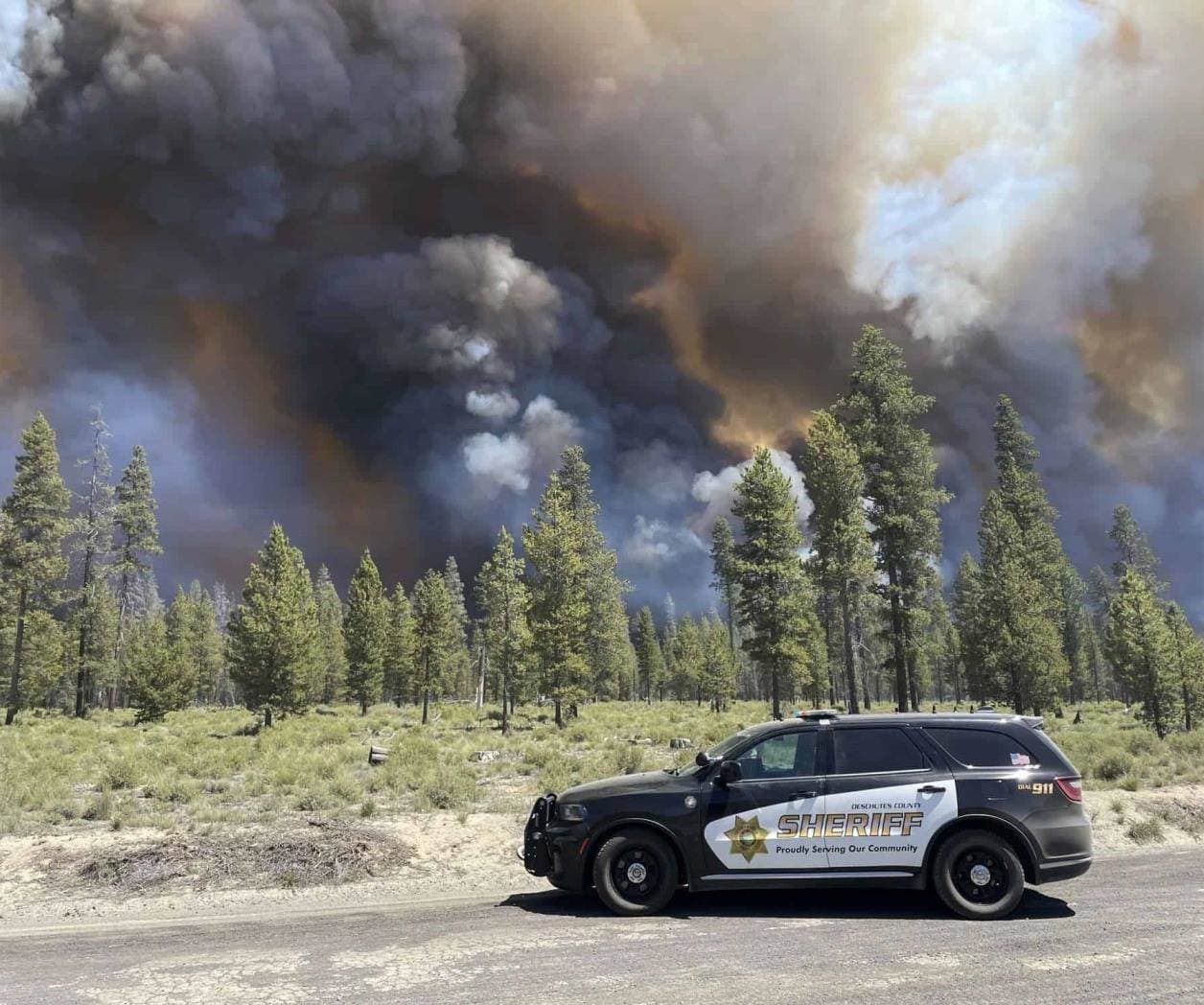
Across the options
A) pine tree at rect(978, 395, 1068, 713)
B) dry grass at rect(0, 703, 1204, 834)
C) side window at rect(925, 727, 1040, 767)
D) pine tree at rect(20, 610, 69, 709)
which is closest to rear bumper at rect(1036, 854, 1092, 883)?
side window at rect(925, 727, 1040, 767)

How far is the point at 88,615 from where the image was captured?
42.3 meters

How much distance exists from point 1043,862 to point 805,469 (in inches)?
1003

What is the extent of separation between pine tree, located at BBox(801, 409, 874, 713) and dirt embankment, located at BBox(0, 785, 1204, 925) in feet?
58.3

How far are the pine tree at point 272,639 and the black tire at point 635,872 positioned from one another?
110 feet

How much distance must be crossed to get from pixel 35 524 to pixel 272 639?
14.3 metres

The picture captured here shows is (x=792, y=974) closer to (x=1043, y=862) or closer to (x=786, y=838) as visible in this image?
(x=786, y=838)

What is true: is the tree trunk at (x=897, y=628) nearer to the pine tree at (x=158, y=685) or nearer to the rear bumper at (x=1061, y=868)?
the rear bumper at (x=1061, y=868)

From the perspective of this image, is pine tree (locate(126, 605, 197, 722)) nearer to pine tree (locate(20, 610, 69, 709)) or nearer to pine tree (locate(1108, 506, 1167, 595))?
pine tree (locate(20, 610, 69, 709))

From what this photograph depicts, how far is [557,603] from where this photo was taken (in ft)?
123

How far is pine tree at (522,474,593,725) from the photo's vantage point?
36.4 metres

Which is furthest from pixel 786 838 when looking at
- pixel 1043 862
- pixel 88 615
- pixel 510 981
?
pixel 88 615

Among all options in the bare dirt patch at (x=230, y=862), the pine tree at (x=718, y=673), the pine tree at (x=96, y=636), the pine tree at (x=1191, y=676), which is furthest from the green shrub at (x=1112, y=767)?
the pine tree at (x=96, y=636)

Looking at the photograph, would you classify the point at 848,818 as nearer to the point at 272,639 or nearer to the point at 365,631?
the point at 272,639

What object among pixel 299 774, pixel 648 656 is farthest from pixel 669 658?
pixel 299 774
